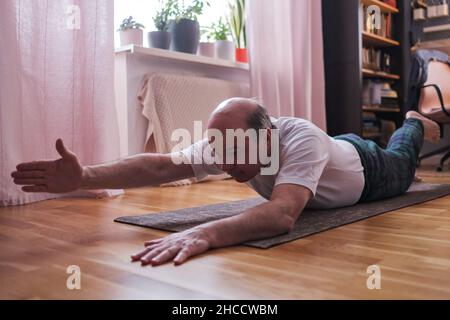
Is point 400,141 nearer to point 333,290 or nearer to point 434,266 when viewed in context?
point 434,266

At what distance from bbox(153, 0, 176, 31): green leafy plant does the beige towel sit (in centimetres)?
29

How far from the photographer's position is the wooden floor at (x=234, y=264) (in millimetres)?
787

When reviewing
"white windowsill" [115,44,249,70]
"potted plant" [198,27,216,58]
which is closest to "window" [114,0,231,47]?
"white windowsill" [115,44,249,70]

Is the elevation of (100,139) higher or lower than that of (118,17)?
lower

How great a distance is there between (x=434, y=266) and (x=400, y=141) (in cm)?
103

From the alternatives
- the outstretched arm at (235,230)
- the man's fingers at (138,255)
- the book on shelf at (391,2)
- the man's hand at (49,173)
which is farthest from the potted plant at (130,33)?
the book on shelf at (391,2)

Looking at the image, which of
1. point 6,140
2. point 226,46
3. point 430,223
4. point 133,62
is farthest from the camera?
point 226,46

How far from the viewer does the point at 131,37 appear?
2.49 metres

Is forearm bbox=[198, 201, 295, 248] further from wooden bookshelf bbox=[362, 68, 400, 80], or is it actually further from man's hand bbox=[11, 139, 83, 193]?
wooden bookshelf bbox=[362, 68, 400, 80]

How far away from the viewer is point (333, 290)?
0.79 m

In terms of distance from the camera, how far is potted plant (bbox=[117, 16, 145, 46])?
8.18ft

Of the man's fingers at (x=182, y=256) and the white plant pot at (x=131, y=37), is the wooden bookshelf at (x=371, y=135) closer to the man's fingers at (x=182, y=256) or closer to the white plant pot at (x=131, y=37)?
the white plant pot at (x=131, y=37)

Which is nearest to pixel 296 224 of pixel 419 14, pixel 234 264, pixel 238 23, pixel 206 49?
pixel 234 264

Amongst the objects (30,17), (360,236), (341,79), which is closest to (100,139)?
(30,17)
